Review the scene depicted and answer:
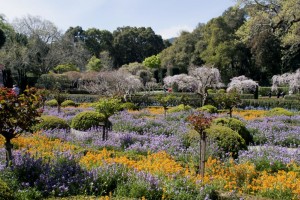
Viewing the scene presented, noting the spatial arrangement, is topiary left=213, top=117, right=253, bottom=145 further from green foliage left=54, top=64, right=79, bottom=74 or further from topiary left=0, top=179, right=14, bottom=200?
green foliage left=54, top=64, right=79, bottom=74

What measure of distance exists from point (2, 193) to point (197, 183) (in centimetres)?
293

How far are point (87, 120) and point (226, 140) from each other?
5.29 m

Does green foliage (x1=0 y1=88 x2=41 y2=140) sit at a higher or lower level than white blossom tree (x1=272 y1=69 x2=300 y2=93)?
lower

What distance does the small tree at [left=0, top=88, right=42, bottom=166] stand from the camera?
5977mm

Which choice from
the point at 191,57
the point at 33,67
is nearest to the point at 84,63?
the point at 33,67

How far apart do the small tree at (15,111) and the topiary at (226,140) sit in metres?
4.36

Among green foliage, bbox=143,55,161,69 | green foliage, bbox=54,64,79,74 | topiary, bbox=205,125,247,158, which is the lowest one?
topiary, bbox=205,125,247,158

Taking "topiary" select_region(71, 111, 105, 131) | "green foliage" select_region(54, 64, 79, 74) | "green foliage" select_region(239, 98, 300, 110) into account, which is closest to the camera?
"topiary" select_region(71, 111, 105, 131)

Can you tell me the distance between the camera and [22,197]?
5.04 metres

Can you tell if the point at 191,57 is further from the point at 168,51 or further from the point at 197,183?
the point at 197,183

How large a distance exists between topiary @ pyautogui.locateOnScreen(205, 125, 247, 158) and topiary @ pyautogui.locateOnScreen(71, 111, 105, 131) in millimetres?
4574

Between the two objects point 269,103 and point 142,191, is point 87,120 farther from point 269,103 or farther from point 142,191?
point 269,103

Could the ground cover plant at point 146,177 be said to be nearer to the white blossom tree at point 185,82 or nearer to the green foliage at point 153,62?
the white blossom tree at point 185,82

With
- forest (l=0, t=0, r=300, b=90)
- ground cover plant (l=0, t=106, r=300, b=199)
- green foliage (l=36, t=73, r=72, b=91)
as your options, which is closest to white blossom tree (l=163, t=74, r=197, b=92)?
forest (l=0, t=0, r=300, b=90)
